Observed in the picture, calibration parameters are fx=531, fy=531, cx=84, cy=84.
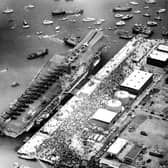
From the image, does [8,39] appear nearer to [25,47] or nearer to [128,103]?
[25,47]

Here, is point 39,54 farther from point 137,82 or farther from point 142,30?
point 137,82

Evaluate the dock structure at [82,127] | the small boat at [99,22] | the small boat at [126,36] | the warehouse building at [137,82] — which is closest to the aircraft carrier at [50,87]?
the dock structure at [82,127]

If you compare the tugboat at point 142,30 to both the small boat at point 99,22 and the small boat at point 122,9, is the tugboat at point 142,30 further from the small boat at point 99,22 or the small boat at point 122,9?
the small boat at point 122,9

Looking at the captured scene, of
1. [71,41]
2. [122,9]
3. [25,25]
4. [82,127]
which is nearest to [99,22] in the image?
[122,9]

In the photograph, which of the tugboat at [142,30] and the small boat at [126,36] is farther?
the tugboat at [142,30]

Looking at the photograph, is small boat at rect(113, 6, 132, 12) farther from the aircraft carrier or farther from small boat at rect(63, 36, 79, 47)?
the aircraft carrier

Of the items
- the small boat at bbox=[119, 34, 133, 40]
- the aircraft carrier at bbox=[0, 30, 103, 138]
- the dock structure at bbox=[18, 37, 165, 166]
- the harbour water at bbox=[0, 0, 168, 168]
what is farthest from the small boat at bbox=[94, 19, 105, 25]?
the dock structure at bbox=[18, 37, 165, 166]
